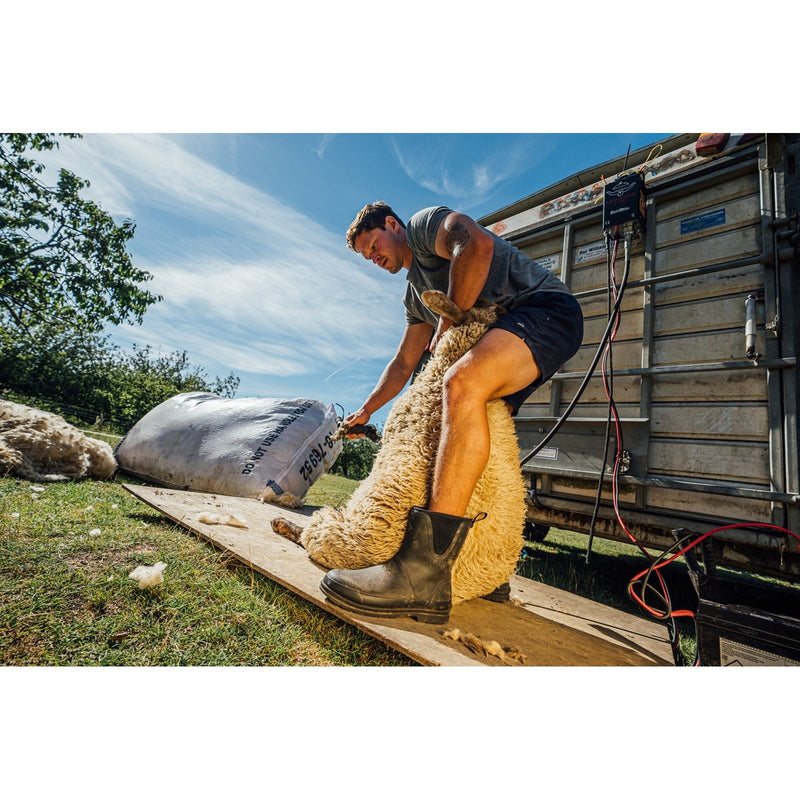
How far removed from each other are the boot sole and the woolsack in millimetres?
142

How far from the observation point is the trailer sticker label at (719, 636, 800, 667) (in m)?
0.82

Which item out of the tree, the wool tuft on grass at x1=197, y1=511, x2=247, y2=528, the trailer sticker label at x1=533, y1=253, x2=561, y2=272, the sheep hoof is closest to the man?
the sheep hoof

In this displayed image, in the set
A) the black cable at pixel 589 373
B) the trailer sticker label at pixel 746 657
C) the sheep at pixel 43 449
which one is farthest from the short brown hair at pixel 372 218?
the sheep at pixel 43 449

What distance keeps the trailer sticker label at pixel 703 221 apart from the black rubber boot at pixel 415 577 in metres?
2.15

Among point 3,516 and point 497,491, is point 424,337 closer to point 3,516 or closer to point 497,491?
point 497,491

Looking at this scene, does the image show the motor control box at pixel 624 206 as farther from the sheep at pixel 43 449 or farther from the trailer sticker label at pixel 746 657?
the sheep at pixel 43 449

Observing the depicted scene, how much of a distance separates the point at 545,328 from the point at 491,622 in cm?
99

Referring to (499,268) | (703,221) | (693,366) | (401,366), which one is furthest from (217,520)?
(703,221)

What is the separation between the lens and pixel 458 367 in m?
1.21

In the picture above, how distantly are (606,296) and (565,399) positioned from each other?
0.70 metres

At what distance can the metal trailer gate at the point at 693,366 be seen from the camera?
1.68 metres

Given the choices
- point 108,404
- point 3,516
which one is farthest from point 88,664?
point 108,404

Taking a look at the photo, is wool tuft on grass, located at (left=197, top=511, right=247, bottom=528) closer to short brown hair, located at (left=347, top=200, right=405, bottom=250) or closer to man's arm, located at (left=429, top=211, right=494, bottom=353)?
man's arm, located at (left=429, top=211, right=494, bottom=353)

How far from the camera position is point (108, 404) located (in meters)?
9.05
